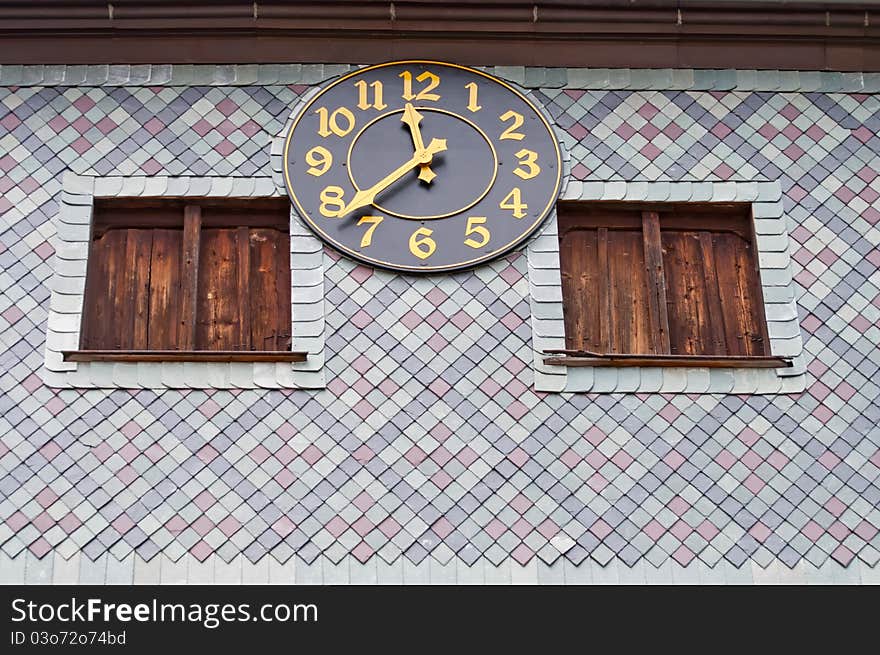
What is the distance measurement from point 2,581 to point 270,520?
172 cm

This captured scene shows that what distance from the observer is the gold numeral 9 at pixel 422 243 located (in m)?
12.8

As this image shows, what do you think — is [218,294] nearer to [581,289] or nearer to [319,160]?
[319,160]

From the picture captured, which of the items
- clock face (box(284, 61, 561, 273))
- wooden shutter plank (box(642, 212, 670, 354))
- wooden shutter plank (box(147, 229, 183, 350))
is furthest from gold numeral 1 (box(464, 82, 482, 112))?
wooden shutter plank (box(147, 229, 183, 350))

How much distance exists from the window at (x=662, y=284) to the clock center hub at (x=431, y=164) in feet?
2.26

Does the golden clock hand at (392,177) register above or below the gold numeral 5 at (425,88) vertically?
below

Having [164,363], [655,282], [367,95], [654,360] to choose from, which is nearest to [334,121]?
[367,95]

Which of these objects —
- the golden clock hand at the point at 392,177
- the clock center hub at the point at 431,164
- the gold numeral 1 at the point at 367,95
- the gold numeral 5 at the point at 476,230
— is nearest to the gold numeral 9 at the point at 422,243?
the clock center hub at the point at 431,164

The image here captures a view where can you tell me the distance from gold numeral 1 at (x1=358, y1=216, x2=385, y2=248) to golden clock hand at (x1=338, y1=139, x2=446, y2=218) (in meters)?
0.10

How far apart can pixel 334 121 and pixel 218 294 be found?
156 centimetres

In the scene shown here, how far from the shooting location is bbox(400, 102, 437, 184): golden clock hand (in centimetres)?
1305

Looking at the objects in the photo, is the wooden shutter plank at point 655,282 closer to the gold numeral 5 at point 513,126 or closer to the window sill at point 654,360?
the window sill at point 654,360

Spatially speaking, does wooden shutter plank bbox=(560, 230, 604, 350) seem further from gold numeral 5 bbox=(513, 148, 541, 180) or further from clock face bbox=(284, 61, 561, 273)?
gold numeral 5 bbox=(513, 148, 541, 180)
